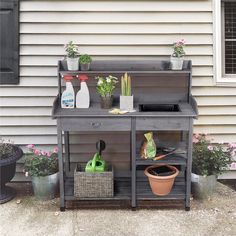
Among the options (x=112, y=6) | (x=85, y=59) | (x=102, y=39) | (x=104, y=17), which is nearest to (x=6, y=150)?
(x=85, y=59)

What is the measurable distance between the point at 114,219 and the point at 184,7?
2.13m

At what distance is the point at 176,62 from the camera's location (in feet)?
12.2

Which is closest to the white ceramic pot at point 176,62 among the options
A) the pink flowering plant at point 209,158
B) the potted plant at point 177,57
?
the potted plant at point 177,57

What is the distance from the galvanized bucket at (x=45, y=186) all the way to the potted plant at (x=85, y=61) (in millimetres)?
1038

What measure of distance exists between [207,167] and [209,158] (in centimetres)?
9

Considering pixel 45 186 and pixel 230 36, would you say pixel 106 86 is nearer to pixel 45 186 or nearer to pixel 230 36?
pixel 45 186

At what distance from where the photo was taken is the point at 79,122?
3389 mm

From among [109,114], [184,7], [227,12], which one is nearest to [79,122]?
[109,114]

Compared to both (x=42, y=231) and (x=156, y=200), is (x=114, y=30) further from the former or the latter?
(x=42, y=231)

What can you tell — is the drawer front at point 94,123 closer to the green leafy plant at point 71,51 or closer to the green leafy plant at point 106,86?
the green leafy plant at point 106,86

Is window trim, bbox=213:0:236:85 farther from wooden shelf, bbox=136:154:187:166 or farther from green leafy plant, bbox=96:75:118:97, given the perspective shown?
green leafy plant, bbox=96:75:118:97

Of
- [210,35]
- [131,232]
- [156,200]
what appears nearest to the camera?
[131,232]

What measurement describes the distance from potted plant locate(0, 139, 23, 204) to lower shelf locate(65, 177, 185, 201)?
529 mm

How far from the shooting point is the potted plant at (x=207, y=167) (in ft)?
12.2
